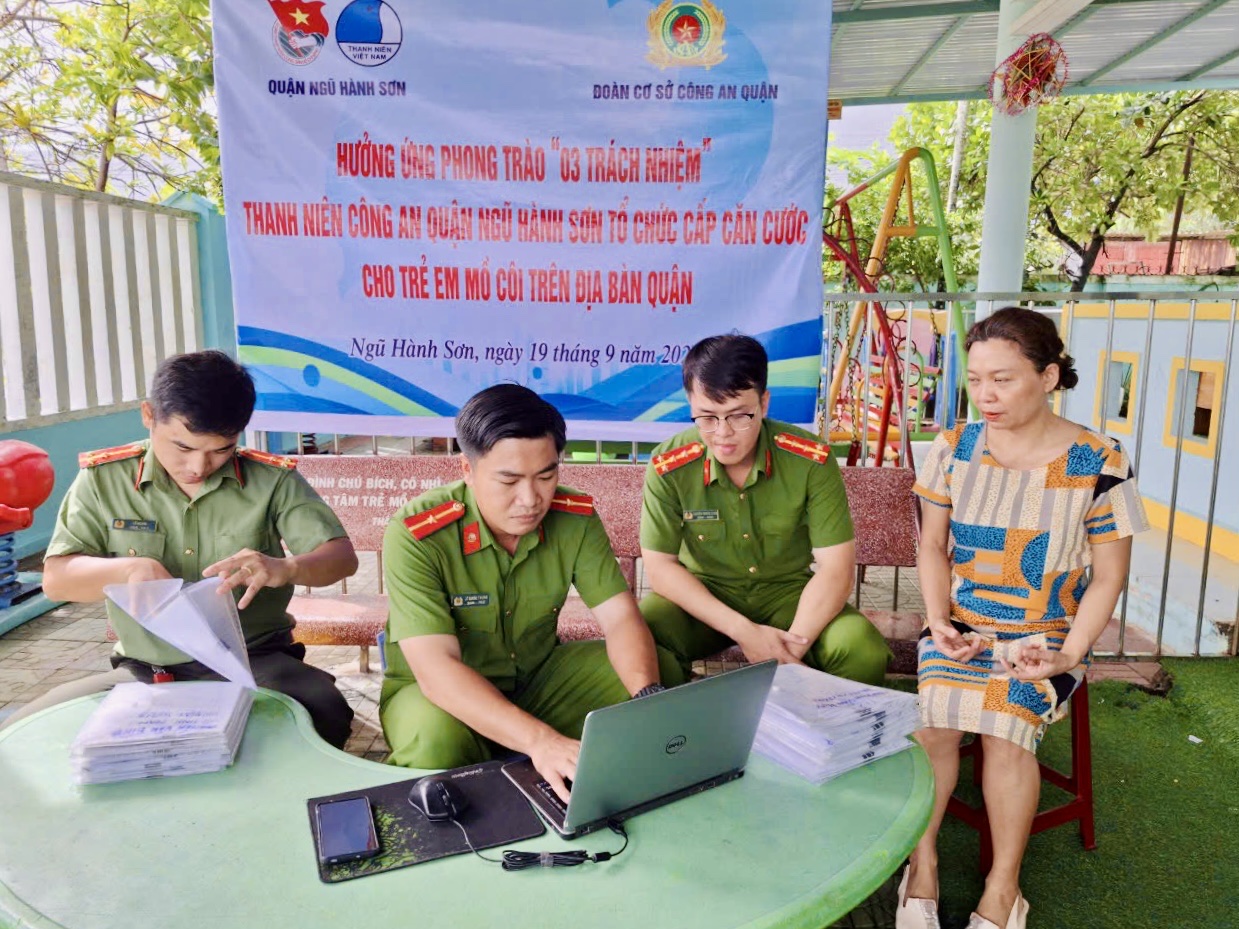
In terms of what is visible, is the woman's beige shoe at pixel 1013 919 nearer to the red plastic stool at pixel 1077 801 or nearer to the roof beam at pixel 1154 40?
the red plastic stool at pixel 1077 801

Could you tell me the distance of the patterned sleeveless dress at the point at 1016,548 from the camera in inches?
84.7

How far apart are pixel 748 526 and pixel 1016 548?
750 millimetres

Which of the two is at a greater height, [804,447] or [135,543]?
[804,447]

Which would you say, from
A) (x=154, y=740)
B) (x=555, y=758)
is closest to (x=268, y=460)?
(x=154, y=740)

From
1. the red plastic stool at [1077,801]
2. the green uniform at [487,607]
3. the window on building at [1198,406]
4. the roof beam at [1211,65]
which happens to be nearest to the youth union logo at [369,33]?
the green uniform at [487,607]

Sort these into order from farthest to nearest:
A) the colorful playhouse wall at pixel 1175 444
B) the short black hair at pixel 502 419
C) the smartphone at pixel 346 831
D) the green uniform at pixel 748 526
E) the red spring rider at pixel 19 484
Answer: the colorful playhouse wall at pixel 1175 444 → the red spring rider at pixel 19 484 → the green uniform at pixel 748 526 → the short black hair at pixel 502 419 → the smartphone at pixel 346 831

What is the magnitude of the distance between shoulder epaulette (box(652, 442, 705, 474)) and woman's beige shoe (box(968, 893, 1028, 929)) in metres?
1.35

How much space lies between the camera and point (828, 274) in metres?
12.9

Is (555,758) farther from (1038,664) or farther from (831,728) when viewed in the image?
(1038,664)

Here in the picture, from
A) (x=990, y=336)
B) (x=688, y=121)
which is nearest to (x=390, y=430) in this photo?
(x=688, y=121)

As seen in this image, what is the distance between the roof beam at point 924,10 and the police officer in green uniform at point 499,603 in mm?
4961

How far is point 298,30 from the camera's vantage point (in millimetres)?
3180

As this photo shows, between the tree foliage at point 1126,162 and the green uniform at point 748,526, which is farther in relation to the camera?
the tree foliage at point 1126,162

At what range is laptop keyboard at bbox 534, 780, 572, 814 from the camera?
1.36 metres
